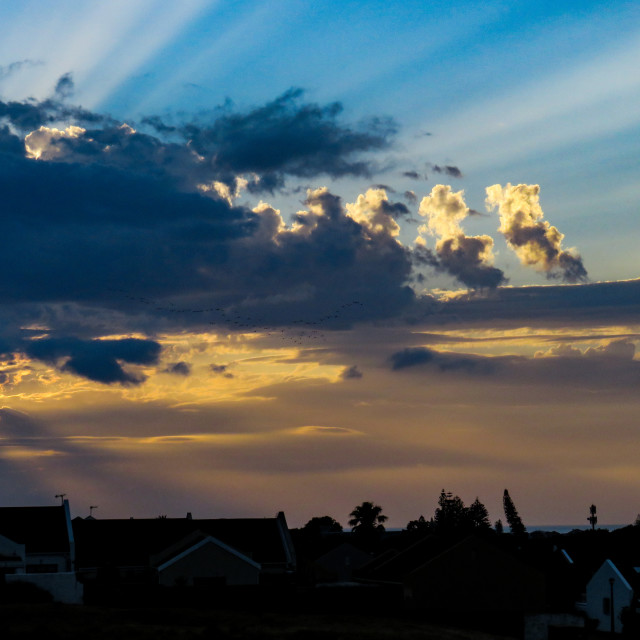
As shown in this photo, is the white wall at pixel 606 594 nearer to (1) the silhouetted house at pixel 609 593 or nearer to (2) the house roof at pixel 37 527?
(1) the silhouetted house at pixel 609 593

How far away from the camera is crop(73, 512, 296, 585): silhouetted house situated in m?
71.8

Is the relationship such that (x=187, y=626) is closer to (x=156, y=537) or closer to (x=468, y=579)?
(x=468, y=579)

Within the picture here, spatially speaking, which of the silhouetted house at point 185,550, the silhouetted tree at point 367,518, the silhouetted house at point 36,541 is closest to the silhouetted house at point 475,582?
the silhouetted house at point 185,550

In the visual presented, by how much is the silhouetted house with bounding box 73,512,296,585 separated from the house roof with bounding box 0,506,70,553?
247 centimetres

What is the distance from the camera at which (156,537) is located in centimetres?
8231

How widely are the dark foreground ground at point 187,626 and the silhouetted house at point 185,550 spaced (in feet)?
48.1

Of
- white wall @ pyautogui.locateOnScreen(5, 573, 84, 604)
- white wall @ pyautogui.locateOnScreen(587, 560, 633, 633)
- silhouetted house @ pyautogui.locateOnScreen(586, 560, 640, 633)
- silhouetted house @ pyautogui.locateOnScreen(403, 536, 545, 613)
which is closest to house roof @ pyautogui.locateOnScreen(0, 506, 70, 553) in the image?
white wall @ pyautogui.locateOnScreen(5, 573, 84, 604)

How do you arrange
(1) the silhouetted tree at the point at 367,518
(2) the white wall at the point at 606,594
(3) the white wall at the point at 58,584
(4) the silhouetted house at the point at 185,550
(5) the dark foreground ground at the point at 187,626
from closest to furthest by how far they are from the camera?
(5) the dark foreground ground at the point at 187,626, (3) the white wall at the point at 58,584, (4) the silhouetted house at the point at 185,550, (2) the white wall at the point at 606,594, (1) the silhouetted tree at the point at 367,518

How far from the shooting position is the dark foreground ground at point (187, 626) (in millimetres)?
43438

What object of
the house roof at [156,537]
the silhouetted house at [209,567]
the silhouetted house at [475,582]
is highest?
the house roof at [156,537]

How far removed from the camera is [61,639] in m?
41.3

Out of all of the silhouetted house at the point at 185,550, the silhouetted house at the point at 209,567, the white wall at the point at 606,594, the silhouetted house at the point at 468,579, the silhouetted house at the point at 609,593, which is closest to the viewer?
the silhouetted house at the point at 209,567

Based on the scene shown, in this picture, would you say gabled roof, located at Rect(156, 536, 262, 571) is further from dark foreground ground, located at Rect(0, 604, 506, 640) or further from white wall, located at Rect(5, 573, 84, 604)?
white wall, located at Rect(5, 573, 84, 604)

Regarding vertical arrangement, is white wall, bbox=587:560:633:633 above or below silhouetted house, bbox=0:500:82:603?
below
